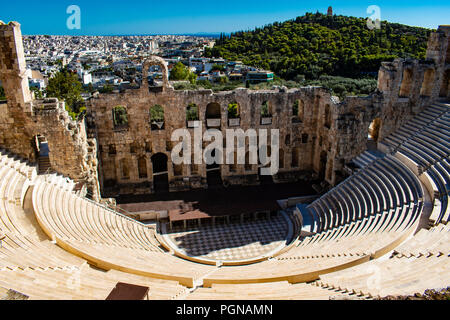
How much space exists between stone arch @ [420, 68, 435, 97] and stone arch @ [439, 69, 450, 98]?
113cm

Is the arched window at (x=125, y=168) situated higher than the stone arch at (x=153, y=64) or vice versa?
the stone arch at (x=153, y=64)

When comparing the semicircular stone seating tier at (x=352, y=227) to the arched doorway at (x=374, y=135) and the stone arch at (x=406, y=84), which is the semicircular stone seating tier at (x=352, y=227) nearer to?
the arched doorway at (x=374, y=135)

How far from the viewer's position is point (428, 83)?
2528cm

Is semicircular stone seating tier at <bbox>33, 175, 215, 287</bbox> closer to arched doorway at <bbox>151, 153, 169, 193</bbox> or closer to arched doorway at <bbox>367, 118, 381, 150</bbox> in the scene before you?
arched doorway at <bbox>151, 153, 169, 193</bbox>

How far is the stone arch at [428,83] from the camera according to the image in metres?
25.0

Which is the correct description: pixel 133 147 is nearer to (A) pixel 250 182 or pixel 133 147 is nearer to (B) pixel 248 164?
(B) pixel 248 164

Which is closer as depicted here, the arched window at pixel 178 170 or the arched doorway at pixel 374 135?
the arched doorway at pixel 374 135

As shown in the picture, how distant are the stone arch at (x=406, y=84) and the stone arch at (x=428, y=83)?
1.37 m

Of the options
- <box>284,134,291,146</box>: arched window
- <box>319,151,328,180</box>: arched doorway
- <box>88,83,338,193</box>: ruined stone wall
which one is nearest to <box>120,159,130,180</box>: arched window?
<box>88,83,338,193</box>: ruined stone wall

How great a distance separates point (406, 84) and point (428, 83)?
161cm

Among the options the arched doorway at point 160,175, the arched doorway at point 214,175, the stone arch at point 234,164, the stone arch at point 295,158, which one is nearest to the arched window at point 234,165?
the stone arch at point 234,164

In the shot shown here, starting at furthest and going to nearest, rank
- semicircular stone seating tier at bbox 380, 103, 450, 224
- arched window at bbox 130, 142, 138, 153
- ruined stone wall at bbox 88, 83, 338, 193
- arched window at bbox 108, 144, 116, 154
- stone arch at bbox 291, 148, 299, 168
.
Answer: stone arch at bbox 291, 148, 299, 168
arched window at bbox 130, 142, 138, 153
arched window at bbox 108, 144, 116, 154
ruined stone wall at bbox 88, 83, 338, 193
semicircular stone seating tier at bbox 380, 103, 450, 224

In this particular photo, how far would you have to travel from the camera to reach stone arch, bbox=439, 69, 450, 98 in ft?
83.5

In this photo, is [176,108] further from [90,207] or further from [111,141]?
[90,207]
